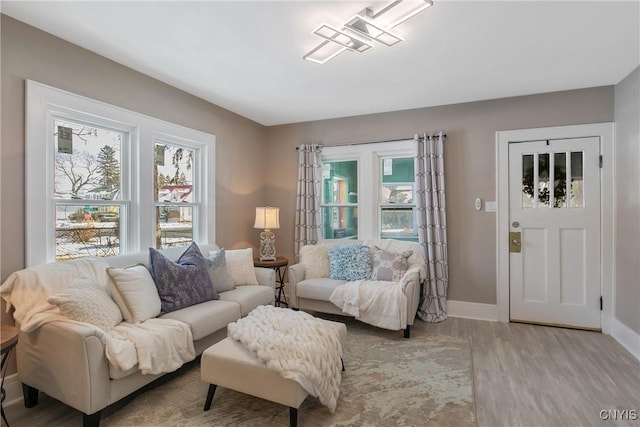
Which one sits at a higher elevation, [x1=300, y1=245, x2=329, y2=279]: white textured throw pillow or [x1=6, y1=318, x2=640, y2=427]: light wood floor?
[x1=300, y1=245, x2=329, y2=279]: white textured throw pillow

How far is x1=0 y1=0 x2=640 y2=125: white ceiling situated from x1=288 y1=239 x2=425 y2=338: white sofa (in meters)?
1.69

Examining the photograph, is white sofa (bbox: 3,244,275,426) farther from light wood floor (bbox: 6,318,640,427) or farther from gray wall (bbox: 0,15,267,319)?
gray wall (bbox: 0,15,267,319)

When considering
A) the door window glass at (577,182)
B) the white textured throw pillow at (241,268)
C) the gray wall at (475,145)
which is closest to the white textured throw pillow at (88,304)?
the white textured throw pillow at (241,268)

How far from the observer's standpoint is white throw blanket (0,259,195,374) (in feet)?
6.30

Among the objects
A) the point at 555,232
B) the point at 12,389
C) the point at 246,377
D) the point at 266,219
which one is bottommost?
the point at 12,389

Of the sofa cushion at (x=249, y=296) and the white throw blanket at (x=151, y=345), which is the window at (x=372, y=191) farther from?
the white throw blanket at (x=151, y=345)

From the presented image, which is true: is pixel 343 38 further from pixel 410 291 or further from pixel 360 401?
pixel 360 401

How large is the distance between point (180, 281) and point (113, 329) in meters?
0.63

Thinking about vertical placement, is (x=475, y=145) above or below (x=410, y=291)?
above

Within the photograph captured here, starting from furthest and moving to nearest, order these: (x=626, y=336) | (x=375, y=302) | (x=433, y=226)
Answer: (x=433, y=226)
(x=375, y=302)
(x=626, y=336)

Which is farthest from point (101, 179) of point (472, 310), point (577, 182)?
point (577, 182)

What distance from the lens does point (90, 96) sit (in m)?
2.61

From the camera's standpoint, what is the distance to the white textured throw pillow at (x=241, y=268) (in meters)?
3.41

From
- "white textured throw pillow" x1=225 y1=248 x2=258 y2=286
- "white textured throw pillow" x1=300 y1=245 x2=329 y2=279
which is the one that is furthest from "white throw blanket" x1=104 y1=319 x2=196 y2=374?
"white textured throw pillow" x1=300 y1=245 x2=329 y2=279
